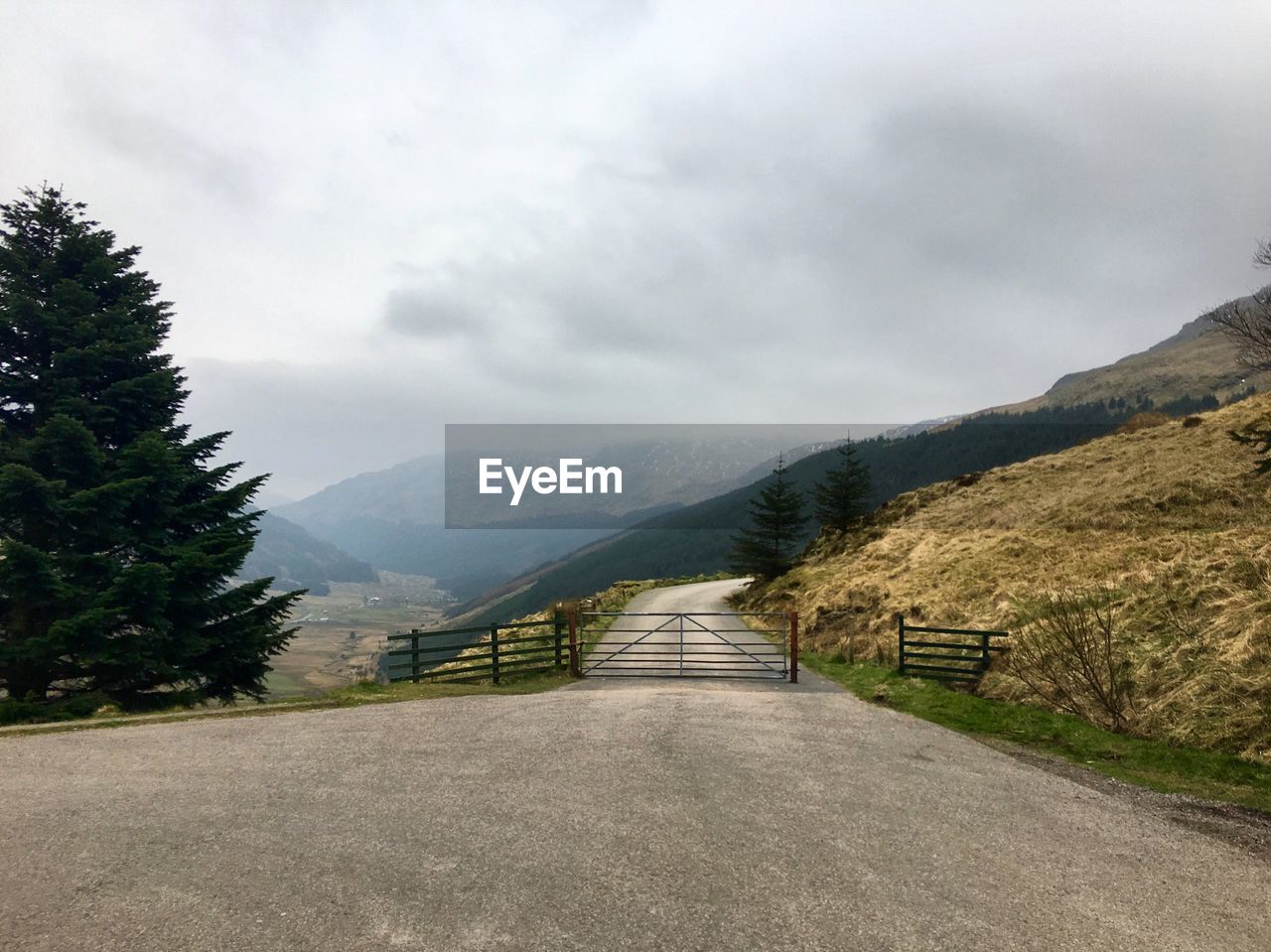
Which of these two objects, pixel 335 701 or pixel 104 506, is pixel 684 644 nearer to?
pixel 335 701

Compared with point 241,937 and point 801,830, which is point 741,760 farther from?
point 241,937

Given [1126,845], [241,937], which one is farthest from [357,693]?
[1126,845]

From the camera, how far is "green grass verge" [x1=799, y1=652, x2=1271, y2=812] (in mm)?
9133

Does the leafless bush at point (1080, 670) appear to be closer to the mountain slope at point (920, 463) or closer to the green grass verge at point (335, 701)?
the green grass verge at point (335, 701)

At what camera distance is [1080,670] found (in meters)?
12.7

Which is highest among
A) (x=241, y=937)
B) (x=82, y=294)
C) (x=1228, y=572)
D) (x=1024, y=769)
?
(x=82, y=294)

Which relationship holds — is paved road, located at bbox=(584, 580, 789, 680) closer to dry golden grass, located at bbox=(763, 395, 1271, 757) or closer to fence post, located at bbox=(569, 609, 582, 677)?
fence post, located at bbox=(569, 609, 582, 677)

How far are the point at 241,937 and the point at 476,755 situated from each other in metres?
4.80

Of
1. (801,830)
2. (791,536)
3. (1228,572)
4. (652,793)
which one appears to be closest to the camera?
(801,830)

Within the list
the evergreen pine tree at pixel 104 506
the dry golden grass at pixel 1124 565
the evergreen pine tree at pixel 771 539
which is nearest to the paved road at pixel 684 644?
the dry golden grass at pixel 1124 565

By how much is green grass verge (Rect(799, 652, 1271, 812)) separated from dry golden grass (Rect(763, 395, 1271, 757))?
58 centimetres

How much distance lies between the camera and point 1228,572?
15.0 meters

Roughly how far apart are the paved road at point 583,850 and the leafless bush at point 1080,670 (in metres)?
3.18

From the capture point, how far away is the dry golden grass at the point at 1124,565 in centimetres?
1160
